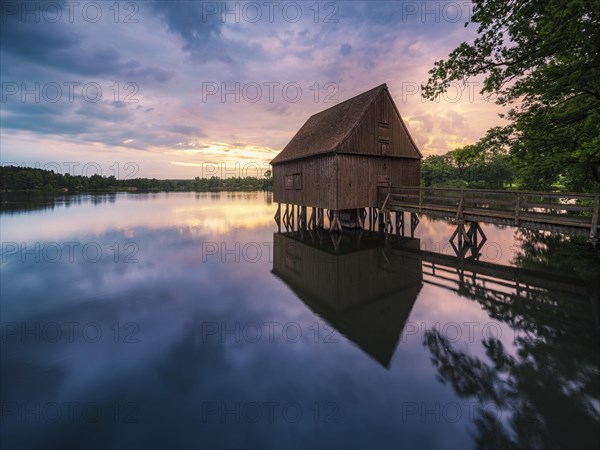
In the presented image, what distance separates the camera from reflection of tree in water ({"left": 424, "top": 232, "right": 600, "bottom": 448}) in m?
4.11

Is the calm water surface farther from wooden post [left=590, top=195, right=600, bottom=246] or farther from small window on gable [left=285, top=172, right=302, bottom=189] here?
small window on gable [left=285, top=172, right=302, bottom=189]

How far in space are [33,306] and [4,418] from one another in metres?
5.97

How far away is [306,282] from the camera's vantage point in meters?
11.5

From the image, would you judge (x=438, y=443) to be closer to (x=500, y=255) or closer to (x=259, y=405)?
(x=259, y=405)

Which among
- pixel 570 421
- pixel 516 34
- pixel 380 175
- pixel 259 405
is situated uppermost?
pixel 516 34

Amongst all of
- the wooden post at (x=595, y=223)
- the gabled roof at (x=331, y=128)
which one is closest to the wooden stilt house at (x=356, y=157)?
the gabled roof at (x=331, y=128)

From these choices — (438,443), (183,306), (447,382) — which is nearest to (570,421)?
(447,382)

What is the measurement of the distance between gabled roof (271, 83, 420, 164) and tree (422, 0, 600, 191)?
27.9 ft

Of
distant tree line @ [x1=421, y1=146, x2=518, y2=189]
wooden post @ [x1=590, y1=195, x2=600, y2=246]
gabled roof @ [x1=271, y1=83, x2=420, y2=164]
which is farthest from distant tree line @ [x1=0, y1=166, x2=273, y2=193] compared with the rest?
wooden post @ [x1=590, y1=195, x2=600, y2=246]

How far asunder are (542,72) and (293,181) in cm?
1646

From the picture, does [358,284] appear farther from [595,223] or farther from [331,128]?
[331,128]

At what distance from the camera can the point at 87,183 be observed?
113188 millimetres

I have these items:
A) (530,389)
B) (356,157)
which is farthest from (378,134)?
(530,389)

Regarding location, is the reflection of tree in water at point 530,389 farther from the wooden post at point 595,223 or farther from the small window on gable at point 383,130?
the small window on gable at point 383,130
